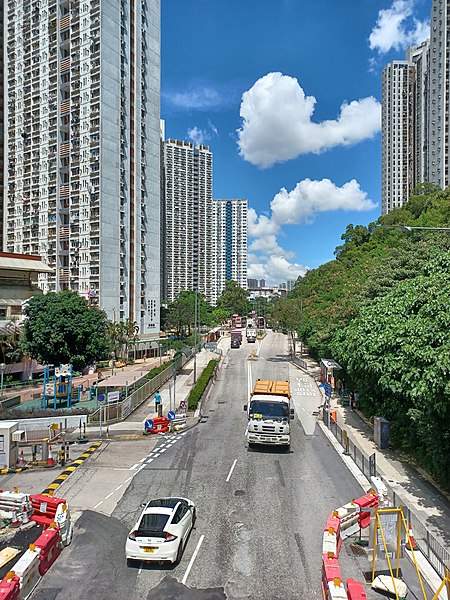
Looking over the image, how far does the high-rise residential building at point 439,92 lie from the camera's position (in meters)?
99.6

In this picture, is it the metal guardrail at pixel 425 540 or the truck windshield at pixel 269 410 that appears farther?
the truck windshield at pixel 269 410

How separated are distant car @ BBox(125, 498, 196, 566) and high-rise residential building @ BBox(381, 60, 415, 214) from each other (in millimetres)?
139791

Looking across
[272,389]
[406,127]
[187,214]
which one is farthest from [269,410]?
[187,214]

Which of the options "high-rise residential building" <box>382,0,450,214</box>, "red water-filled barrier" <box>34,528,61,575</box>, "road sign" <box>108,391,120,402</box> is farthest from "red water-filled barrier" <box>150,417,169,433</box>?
"high-rise residential building" <box>382,0,450,214</box>

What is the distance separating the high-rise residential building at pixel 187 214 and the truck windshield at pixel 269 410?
438 ft

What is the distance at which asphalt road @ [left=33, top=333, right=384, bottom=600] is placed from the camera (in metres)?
11.6

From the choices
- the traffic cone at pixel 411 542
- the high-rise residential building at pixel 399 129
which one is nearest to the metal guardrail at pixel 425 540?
the traffic cone at pixel 411 542

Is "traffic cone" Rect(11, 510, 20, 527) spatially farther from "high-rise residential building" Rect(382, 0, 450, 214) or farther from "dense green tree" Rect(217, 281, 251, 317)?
"dense green tree" Rect(217, 281, 251, 317)

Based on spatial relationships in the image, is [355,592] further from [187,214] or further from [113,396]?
[187,214]

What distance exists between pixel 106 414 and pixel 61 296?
57.1 ft

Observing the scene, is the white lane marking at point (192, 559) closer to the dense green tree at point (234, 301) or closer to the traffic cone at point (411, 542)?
the traffic cone at point (411, 542)

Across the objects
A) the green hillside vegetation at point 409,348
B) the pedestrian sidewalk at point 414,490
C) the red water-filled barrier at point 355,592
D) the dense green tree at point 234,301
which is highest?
the dense green tree at point 234,301

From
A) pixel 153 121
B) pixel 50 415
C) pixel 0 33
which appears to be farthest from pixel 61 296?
pixel 0 33

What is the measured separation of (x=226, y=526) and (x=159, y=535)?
328cm
